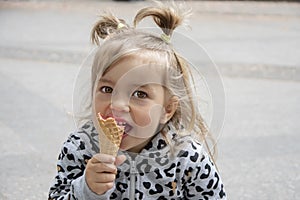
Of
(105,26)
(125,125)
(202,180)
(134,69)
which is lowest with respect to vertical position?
(202,180)

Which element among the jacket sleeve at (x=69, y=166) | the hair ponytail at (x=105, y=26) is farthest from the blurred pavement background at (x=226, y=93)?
the jacket sleeve at (x=69, y=166)

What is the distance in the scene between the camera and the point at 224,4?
9.46m

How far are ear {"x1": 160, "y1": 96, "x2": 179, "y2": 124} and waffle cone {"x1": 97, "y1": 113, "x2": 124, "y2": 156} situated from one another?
0.22 metres

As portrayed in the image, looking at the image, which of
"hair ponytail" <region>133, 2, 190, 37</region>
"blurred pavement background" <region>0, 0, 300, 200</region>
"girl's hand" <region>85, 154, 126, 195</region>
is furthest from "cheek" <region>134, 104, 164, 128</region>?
"blurred pavement background" <region>0, 0, 300, 200</region>

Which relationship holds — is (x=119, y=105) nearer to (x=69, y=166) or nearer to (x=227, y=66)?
(x=69, y=166)

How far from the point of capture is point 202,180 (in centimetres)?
170

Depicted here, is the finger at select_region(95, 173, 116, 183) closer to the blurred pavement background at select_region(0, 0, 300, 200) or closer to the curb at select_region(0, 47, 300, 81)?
the blurred pavement background at select_region(0, 0, 300, 200)

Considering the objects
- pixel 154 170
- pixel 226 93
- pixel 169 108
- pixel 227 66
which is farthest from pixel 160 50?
pixel 227 66

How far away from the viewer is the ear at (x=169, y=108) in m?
1.65

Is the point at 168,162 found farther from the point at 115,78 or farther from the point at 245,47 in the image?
the point at 245,47

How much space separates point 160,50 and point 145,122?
0.19 meters

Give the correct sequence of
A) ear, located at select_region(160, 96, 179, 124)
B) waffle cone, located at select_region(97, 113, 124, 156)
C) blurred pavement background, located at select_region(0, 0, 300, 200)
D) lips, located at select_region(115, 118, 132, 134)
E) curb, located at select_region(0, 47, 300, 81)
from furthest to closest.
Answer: curb, located at select_region(0, 47, 300, 81) < blurred pavement background, located at select_region(0, 0, 300, 200) < ear, located at select_region(160, 96, 179, 124) < lips, located at select_region(115, 118, 132, 134) < waffle cone, located at select_region(97, 113, 124, 156)

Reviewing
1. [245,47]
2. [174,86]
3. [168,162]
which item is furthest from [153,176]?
[245,47]

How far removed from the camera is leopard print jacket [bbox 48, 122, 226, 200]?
5.44 ft
